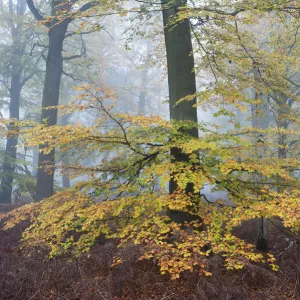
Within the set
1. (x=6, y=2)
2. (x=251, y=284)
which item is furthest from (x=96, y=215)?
(x=6, y=2)

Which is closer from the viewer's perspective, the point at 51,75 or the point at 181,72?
the point at 181,72

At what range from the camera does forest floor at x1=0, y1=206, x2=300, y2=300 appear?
441cm

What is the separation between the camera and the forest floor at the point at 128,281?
4410 millimetres

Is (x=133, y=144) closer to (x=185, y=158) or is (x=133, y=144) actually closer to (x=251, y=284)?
(x=185, y=158)

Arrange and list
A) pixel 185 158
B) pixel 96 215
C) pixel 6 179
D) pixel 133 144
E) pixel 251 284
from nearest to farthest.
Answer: pixel 96 215, pixel 251 284, pixel 133 144, pixel 185 158, pixel 6 179

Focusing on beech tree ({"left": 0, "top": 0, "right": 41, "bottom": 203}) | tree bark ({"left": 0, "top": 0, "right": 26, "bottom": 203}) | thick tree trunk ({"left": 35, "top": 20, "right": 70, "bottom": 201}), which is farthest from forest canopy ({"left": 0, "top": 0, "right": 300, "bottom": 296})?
beech tree ({"left": 0, "top": 0, "right": 41, "bottom": 203})

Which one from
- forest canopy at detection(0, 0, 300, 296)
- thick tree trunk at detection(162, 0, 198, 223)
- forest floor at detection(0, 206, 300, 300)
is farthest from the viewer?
thick tree trunk at detection(162, 0, 198, 223)

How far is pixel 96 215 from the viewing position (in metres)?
4.40

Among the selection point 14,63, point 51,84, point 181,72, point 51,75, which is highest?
point 14,63

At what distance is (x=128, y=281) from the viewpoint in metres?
4.88

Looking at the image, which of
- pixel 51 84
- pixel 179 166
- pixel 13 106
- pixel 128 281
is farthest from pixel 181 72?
pixel 13 106

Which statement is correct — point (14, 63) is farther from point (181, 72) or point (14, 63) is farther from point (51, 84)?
point (181, 72)

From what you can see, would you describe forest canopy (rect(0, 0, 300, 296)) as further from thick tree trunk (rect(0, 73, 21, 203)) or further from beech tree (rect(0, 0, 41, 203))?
beech tree (rect(0, 0, 41, 203))

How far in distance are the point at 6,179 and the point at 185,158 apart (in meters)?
11.4
